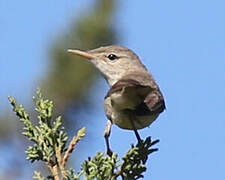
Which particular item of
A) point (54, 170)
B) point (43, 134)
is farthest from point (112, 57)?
point (54, 170)

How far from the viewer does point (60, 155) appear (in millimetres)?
3643

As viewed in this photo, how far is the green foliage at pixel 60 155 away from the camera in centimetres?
350

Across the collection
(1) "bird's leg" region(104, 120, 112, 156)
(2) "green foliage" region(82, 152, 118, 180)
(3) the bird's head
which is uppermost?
(3) the bird's head

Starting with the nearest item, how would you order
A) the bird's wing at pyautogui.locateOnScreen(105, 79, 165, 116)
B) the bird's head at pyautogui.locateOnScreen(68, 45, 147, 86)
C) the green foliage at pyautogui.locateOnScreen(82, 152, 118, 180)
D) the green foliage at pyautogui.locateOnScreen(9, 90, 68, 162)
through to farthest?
1. the green foliage at pyautogui.locateOnScreen(82, 152, 118, 180)
2. the green foliage at pyautogui.locateOnScreen(9, 90, 68, 162)
3. the bird's wing at pyautogui.locateOnScreen(105, 79, 165, 116)
4. the bird's head at pyautogui.locateOnScreen(68, 45, 147, 86)

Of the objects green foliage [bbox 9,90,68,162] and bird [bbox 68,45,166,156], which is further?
bird [bbox 68,45,166,156]

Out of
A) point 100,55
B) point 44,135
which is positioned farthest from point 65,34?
point 44,135

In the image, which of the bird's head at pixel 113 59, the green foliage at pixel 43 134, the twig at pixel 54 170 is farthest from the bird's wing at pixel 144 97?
the bird's head at pixel 113 59

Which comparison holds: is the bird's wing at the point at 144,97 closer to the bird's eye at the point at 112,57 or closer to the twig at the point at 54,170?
the twig at the point at 54,170

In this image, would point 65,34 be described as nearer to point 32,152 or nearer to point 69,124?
point 69,124

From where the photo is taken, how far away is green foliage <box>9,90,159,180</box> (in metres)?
3.50

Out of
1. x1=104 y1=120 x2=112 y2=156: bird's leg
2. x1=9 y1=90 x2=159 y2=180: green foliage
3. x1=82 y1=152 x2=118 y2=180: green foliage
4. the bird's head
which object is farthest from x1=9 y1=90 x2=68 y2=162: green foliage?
the bird's head

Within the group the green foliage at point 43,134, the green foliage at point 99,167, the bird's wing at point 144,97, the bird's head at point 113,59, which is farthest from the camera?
the bird's head at point 113,59

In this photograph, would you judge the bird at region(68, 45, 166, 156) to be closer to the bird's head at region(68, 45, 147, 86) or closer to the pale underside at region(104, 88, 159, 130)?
the pale underside at region(104, 88, 159, 130)

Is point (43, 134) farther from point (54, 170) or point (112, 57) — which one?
point (112, 57)
